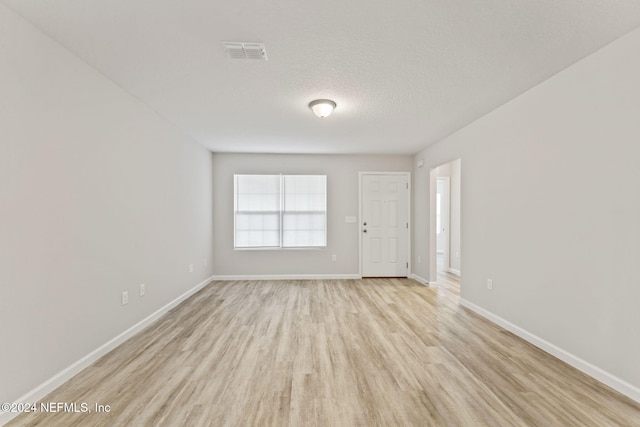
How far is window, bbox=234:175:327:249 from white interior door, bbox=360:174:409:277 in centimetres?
93

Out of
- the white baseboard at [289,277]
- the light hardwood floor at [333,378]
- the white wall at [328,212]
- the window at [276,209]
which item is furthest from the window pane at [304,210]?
the light hardwood floor at [333,378]

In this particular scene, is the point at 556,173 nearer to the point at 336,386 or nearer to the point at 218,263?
the point at 336,386

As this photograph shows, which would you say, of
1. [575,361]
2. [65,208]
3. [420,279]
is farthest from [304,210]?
[575,361]

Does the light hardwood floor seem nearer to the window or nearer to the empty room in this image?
the empty room

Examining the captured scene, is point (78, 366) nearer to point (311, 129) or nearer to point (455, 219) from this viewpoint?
point (311, 129)

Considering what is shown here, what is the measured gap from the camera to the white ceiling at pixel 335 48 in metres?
1.64

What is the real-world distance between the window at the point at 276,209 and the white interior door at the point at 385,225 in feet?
3.06

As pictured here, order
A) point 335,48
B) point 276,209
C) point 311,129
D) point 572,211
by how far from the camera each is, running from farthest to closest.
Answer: point 276,209 → point 311,129 → point 572,211 → point 335,48

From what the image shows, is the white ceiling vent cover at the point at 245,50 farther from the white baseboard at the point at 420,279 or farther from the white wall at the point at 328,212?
the white baseboard at the point at 420,279

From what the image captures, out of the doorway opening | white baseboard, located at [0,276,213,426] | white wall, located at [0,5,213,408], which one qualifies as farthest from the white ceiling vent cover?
the doorway opening

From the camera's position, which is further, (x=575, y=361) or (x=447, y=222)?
(x=447, y=222)

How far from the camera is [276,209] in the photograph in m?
5.39

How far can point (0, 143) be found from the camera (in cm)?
159

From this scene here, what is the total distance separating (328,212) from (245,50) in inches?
148
